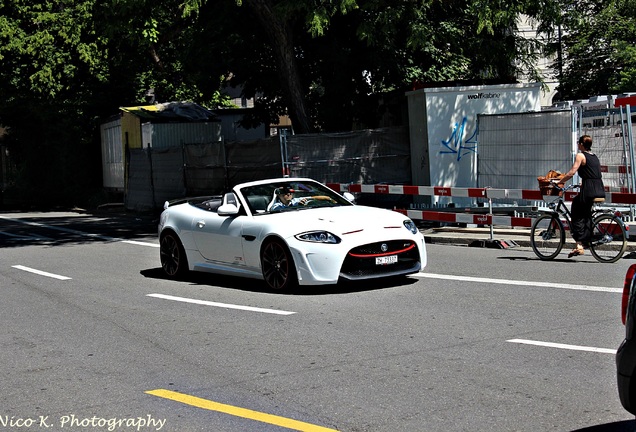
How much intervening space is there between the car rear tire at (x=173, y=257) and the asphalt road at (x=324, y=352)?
259 mm

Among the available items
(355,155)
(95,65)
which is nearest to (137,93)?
(95,65)

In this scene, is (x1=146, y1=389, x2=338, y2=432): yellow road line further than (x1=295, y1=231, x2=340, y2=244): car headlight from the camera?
No

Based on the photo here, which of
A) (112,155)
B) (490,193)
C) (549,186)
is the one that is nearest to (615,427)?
(549,186)

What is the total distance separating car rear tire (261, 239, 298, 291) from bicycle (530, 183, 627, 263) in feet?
14.4

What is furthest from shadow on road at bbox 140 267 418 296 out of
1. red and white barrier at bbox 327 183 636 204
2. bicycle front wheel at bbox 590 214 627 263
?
red and white barrier at bbox 327 183 636 204

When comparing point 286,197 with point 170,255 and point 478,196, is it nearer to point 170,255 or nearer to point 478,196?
point 170,255

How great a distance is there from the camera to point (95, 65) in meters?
41.7

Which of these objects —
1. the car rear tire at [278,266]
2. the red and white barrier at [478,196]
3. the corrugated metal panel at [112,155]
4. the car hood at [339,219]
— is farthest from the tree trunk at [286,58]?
the corrugated metal panel at [112,155]

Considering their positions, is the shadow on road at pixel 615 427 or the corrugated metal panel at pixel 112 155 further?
the corrugated metal panel at pixel 112 155

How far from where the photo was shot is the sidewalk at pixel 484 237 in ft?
55.4

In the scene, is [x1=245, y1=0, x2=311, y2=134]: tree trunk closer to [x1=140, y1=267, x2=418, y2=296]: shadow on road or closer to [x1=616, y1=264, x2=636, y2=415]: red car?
[x1=140, y1=267, x2=418, y2=296]: shadow on road

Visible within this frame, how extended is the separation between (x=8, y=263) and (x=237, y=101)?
191 feet

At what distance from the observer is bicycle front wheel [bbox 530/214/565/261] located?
14.6m

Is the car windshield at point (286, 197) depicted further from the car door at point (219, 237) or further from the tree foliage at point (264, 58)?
the tree foliage at point (264, 58)
